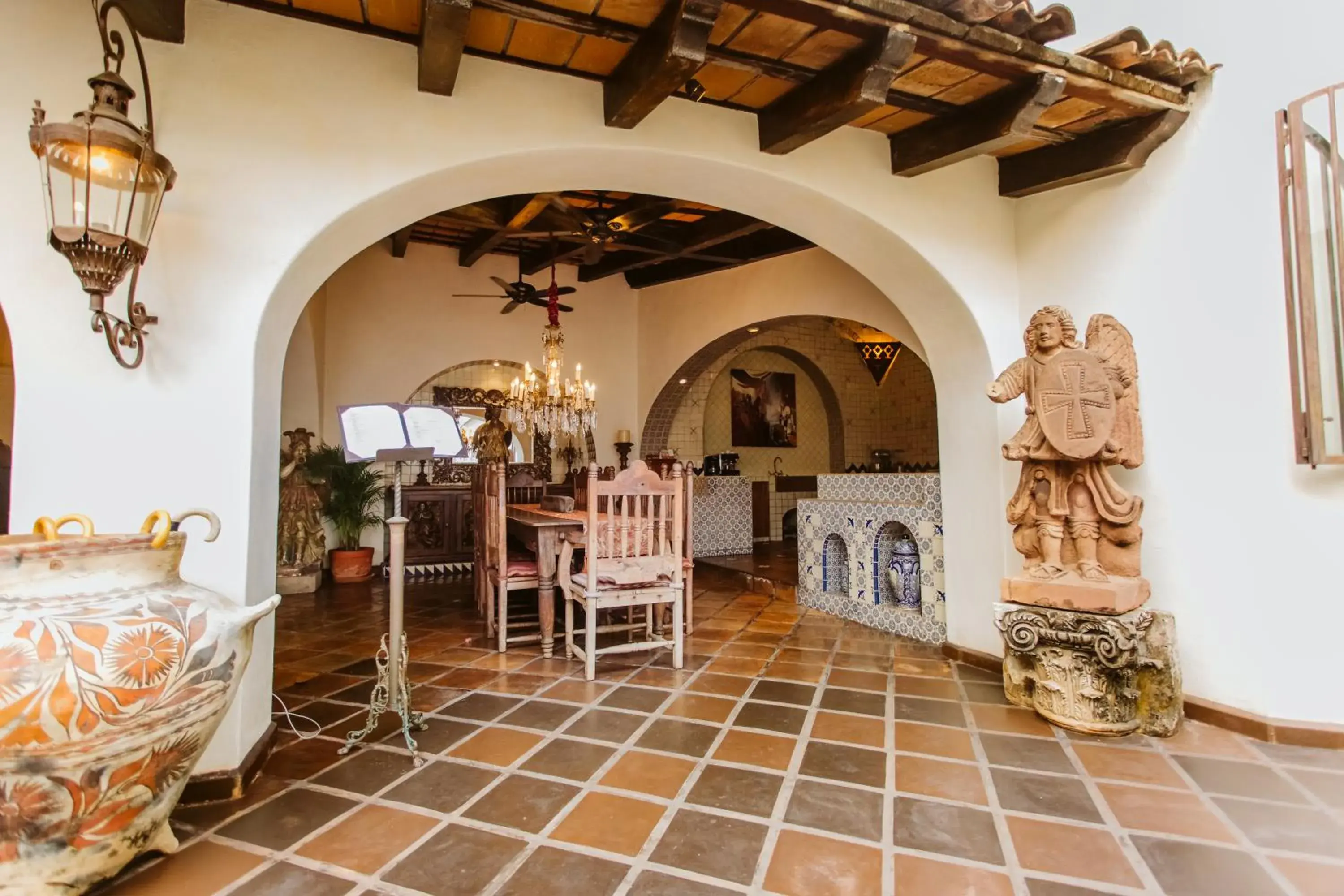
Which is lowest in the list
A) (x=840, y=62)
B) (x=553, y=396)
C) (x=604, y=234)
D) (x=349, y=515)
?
(x=349, y=515)

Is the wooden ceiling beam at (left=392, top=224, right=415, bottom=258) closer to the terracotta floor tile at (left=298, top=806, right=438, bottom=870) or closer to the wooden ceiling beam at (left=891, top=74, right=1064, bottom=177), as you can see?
the wooden ceiling beam at (left=891, top=74, right=1064, bottom=177)

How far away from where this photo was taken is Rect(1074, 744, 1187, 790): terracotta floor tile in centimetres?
211

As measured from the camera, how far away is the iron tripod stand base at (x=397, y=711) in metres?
2.35

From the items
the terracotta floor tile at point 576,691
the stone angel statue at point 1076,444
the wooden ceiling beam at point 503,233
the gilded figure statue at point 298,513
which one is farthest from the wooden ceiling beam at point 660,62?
the gilded figure statue at point 298,513

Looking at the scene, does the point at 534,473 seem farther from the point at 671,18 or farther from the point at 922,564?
the point at 671,18

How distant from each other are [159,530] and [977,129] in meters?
3.30

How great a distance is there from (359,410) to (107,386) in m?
0.74

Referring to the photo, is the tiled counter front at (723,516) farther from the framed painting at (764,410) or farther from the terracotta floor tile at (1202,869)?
the terracotta floor tile at (1202,869)

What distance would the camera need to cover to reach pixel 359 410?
8.16 ft

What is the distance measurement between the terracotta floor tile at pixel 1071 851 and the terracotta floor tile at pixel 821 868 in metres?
0.42

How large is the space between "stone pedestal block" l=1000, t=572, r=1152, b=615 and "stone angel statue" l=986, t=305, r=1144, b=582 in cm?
5

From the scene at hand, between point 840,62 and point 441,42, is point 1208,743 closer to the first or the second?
point 840,62

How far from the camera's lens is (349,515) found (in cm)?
617

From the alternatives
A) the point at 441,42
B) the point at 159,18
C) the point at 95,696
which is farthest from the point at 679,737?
the point at 159,18
